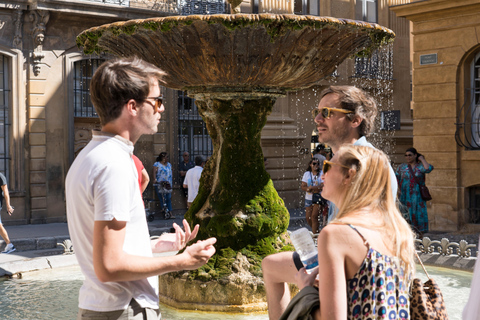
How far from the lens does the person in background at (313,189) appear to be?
1135 centimetres

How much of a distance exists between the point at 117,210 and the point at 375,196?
105 centimetres

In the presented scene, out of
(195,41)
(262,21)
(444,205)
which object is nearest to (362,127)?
(262,21)

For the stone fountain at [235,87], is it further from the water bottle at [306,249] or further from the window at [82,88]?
the window at [82,88]

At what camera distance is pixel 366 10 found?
2153 centimetres

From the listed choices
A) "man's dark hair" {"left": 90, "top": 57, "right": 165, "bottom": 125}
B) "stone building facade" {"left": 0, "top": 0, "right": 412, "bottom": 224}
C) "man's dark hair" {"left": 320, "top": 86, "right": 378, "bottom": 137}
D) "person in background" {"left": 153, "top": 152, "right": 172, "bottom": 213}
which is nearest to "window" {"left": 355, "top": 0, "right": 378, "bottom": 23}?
"stone building facade" {"left": 0, "top": 0, "right": 412, "bottom": 224}

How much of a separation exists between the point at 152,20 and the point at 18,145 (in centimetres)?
1132

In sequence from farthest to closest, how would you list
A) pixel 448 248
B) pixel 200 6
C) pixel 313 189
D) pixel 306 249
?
pixel 200 6, pixel 313 189, pixel 448 248, pixel 306 249

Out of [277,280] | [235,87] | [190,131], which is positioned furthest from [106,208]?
[190,131]

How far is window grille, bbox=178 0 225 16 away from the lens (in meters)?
18.0

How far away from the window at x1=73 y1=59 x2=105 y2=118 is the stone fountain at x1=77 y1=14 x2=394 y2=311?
35.6 feet

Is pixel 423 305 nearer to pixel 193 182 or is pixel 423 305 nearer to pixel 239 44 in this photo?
pixel 239 44

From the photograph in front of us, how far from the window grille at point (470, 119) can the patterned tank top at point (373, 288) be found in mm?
11143

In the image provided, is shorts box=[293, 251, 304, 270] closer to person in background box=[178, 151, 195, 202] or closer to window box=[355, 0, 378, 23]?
person in background box=[178, 151, 195, 202]

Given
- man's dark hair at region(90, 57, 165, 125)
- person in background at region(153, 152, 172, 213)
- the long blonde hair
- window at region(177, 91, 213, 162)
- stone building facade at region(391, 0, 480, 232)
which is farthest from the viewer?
window at region(177, 91, 213, 162)
